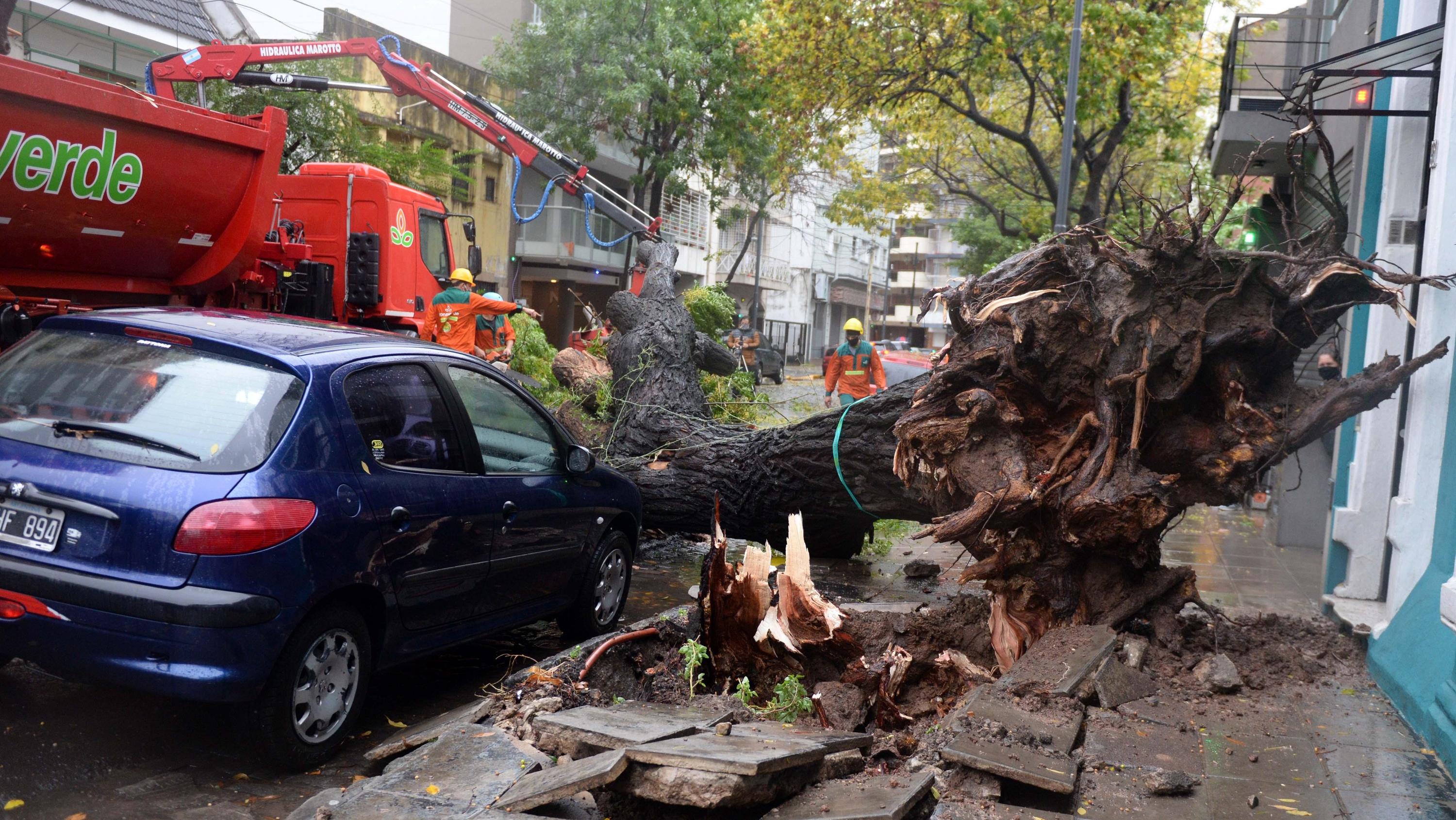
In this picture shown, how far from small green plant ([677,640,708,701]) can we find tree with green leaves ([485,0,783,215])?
1929 cm

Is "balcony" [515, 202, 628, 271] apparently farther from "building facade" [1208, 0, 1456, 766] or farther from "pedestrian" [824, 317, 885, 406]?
"building facade" [1208, 0, 1456, 766]

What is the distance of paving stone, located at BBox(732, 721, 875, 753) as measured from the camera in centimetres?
365

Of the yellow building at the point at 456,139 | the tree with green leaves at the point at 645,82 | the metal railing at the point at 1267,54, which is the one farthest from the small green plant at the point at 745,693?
the tree with green leaves at the point at 645,82

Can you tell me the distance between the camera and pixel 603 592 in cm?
641

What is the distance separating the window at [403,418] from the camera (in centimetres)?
461

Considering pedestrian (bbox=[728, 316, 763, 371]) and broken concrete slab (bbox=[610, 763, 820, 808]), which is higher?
pedestrian (bbox=[728, 316, 763, 371])

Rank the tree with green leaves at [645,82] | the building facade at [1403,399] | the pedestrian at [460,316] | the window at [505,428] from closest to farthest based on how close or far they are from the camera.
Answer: the building facade at [1403,399]
the window at [505,428]
the pedestrian at [460,316]
the tree with green leaves at [645,82]

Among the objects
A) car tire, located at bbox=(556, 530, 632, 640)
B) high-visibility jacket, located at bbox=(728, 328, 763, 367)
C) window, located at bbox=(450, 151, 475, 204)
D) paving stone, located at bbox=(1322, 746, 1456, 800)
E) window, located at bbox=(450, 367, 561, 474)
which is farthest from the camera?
high-visibility jacket, located at bbox=(728, 328, 763, 367)

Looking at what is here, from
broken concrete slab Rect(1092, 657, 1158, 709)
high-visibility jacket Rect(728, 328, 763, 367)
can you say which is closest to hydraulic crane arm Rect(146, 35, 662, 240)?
broken concrete slab Rect(1092, 657, 1158, 709)

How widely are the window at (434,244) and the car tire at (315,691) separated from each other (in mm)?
9887

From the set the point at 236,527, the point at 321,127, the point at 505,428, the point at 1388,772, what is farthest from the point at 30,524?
the point at 321,127

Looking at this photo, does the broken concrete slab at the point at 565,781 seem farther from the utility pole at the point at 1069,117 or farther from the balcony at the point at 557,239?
the balcony at the point at 557,239

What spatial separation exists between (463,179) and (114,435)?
22.9 m

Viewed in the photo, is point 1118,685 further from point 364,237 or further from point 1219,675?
point 364,237
